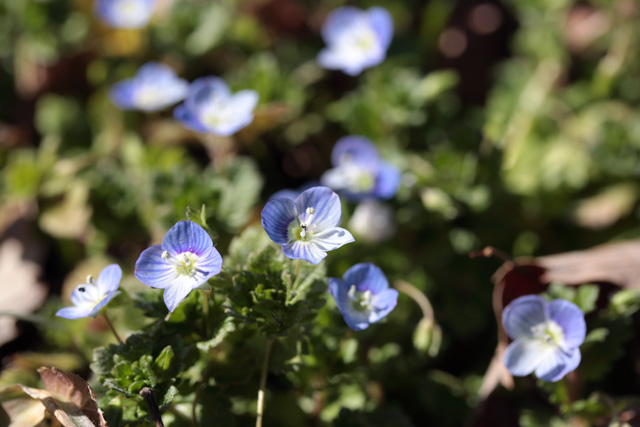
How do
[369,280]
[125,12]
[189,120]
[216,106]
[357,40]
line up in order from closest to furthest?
[369,280] < [189,120] < [216,106] < [357,40] < [125,12]

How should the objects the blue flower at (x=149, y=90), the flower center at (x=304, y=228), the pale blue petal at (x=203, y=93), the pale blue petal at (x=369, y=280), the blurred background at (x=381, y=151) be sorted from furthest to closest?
the blue flower at (x=149, y=90) → the pale blue petal at (x=203, y=93) → the blurred background at (x=381, y=151) → the pale blue petal at (x=369, y=280) → the flower center at (x=304, y=228)

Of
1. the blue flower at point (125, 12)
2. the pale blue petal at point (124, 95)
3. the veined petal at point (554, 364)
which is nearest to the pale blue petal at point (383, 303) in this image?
the veined petal at point (554, 364)

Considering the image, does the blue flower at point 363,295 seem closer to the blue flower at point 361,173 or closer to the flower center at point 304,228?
the flower center at point 304,228

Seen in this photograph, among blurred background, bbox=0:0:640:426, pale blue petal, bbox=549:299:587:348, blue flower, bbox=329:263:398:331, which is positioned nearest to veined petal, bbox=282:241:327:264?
blue flower, bbox=329:263:398:331

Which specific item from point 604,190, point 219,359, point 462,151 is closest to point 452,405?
point 219,359

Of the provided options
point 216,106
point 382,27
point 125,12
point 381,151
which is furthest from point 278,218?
point 125,12

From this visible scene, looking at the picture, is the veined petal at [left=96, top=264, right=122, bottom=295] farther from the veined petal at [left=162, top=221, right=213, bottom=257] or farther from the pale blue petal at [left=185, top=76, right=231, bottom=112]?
the pale blue petal at [left=185, top=76, right=231, bottom=112]

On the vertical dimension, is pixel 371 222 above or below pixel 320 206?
below

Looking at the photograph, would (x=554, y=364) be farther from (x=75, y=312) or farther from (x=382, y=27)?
(x=382, y=27)
